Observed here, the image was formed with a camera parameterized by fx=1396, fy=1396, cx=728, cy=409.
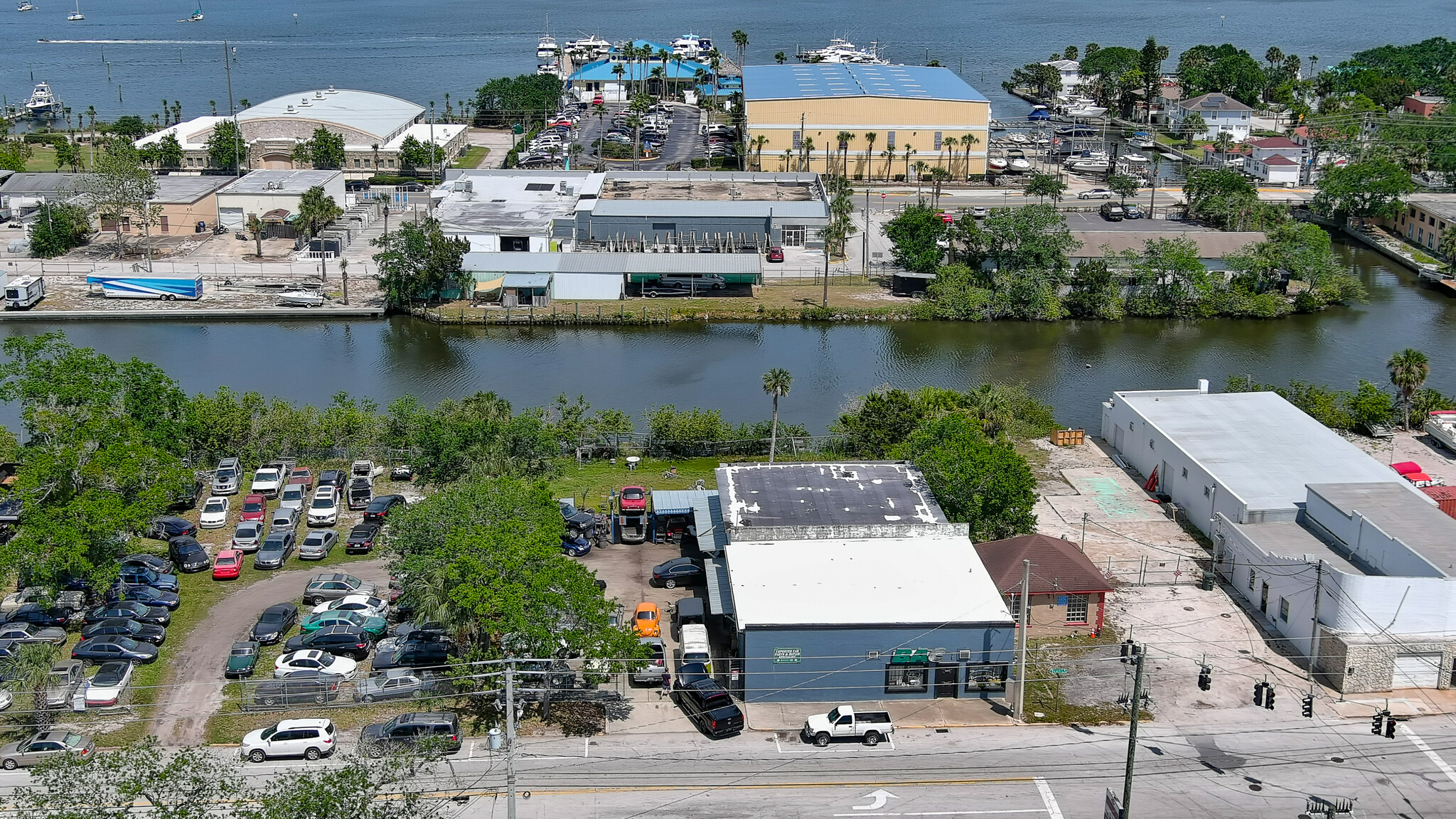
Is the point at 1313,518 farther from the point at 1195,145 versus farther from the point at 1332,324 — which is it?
the point at 1195,145

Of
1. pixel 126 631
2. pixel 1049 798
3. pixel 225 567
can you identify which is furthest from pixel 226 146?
pixel 1049 798

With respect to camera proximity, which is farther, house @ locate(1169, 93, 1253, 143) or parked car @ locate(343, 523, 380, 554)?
house @ locate(1169, 93, 1253, 143)

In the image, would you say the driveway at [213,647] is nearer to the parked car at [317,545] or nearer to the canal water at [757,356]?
the parked car at [317,545]

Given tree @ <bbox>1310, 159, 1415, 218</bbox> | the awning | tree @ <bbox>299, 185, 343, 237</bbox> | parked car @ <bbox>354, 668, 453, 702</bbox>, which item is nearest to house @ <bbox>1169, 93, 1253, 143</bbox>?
tree @ <bbox>1310, 159, 1415, 218</bbox>

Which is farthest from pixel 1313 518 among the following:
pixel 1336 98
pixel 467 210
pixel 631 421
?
pixel 1336 98

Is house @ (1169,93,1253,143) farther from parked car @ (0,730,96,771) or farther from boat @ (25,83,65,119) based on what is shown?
boat @ (25,83,65,119)

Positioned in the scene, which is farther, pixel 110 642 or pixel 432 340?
pixel 432 340

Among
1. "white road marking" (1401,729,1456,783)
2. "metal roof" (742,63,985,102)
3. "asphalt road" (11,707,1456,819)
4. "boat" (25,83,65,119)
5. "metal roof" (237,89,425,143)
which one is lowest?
"white road marking" (1401,729,1456,783)
